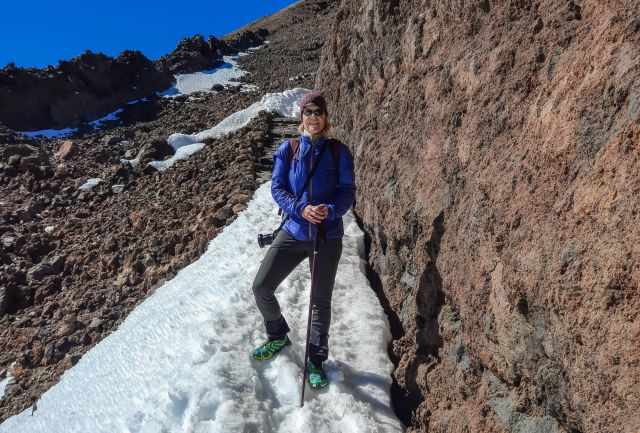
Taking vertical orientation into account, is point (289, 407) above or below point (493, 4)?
below

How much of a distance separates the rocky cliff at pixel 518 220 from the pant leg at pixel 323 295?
34.4 inches

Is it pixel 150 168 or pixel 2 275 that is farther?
pixel 150 168

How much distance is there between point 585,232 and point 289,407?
2883 mm

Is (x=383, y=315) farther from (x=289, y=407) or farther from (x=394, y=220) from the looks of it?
(x=289, y=407)

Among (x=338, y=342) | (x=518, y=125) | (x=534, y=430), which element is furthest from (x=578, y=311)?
(x=338, y=342)

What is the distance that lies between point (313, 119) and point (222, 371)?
2507 millimetres

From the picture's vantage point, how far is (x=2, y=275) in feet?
36.2

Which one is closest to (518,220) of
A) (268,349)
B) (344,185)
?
(344,185)

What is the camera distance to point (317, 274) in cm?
402

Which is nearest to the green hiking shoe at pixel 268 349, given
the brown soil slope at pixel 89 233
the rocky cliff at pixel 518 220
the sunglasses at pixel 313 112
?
the rocky cliff at pixel 518 220

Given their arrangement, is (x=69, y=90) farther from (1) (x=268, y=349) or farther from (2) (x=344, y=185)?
(2) (x=344, y=185)

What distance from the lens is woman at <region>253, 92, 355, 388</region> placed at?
3.90 metres

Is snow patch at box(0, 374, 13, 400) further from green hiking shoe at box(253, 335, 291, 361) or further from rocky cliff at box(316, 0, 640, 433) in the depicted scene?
rocky cliff at box(316, 0, 640, 433)

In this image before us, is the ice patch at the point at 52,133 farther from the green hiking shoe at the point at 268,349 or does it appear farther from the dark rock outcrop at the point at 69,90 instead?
the green hiking shoe at the point at 268,349
